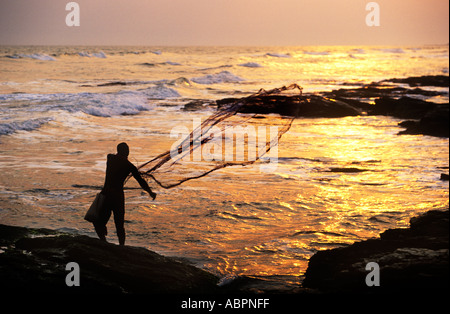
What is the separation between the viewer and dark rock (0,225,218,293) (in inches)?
203

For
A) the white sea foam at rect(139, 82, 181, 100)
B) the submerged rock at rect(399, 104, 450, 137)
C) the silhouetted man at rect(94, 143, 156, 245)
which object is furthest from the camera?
the white sea foam at rect(139, 82, 181, 100)

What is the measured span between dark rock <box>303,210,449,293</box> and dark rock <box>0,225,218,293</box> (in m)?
1.34

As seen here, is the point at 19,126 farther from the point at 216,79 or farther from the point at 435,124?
the point at 216,79

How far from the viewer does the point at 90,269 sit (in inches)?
217

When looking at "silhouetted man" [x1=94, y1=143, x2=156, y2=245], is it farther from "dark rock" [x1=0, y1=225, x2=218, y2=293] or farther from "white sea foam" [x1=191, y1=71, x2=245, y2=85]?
"white sea foam" [x1=191, y1=71, x2=245, y2=85]

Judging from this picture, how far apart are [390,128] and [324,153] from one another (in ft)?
23.0

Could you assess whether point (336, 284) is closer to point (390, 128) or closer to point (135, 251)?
point (135, 251)

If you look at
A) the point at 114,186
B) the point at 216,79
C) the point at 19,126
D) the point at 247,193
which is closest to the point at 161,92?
the point at 216,79

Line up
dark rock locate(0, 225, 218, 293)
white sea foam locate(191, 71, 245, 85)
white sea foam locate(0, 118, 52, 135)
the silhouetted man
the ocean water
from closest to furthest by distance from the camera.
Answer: dark rock locate(0, 225, 218, 293) < the silhouetted man < the ocean water < white sea foam locate(0, 118, 52, 135) < white sea foam locate(191, 71, 245, 85)

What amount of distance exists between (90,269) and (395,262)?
10.8 feet

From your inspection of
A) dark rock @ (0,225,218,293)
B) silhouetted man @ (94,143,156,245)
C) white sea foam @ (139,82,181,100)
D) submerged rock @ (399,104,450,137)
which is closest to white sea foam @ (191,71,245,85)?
white sea foam @ (139,82,181,100)

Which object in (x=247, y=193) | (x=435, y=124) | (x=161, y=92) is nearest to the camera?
(x=247, y=193)

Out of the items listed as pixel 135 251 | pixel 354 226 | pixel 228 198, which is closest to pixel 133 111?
pixel 228 198

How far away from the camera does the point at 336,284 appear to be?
550cm
